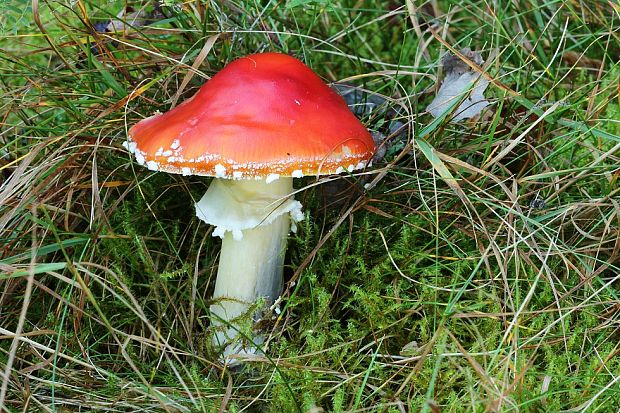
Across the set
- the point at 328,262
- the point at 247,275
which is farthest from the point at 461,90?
the point at 247,275

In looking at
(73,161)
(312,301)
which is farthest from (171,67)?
(312,301)

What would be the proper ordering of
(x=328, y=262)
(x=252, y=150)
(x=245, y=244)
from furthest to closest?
(x=328, y=262) → (x=245, y=244) → (x=252, y=150)

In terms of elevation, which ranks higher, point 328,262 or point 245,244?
point 245,244

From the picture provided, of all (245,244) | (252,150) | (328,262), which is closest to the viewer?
(252,150)

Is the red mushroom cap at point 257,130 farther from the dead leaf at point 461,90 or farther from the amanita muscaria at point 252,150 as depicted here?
the dead leaf at point 461,90

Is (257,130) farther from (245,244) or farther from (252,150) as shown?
(245,244)

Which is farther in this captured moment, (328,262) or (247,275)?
(328,262)

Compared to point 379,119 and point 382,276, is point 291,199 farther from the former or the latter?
point 379,119
